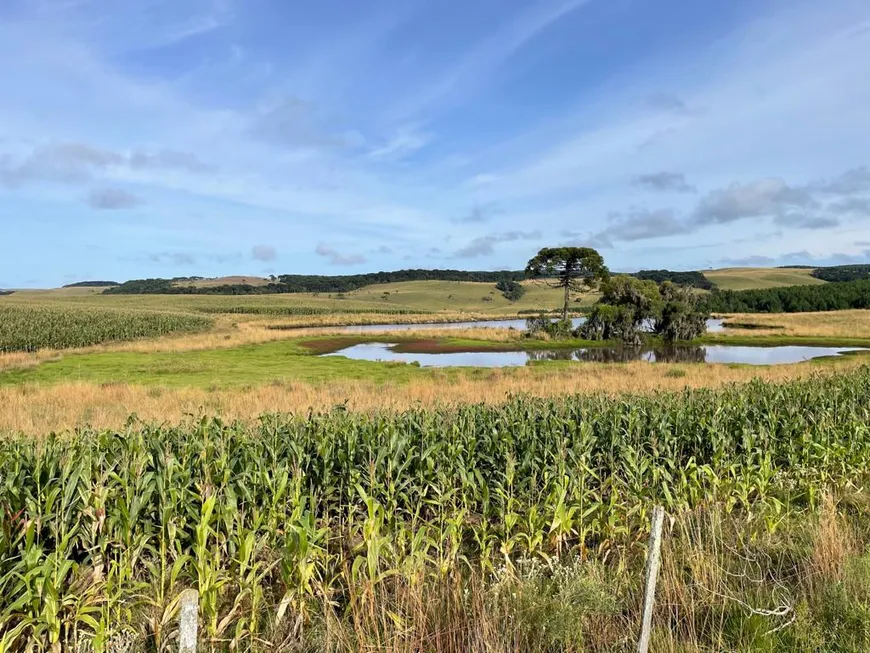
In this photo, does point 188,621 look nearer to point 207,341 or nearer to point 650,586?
point 650,586

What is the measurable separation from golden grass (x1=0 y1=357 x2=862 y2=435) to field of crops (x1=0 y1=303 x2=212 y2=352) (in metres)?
23.1

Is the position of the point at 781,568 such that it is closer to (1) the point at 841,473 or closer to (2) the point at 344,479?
(1) the point at 841,473

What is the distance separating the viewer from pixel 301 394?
63.3 ft

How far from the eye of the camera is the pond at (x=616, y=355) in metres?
37.7

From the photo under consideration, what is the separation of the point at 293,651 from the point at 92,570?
6.67 ft

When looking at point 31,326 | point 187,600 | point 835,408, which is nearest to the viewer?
point 187,600

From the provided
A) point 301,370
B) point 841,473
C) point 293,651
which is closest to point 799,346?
point 301,370

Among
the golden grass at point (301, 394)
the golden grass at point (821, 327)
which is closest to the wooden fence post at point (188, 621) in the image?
the golden grass at point (301, 394)

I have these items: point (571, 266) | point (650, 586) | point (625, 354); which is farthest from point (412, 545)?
point (571, 266)

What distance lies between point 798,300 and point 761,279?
254 ft

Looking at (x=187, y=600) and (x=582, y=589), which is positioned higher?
(x=187, y=600)

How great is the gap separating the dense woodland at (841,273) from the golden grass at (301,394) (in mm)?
178547

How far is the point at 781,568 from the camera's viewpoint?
18.7 feet

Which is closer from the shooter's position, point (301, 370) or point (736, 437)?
point (736, 437)
